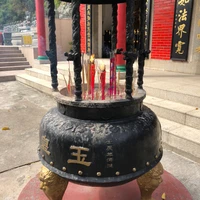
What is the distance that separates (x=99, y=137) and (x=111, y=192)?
1063 millimetres

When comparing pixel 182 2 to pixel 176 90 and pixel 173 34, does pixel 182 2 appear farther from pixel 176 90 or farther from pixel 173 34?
pixel 176 90

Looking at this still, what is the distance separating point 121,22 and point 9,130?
376 cm

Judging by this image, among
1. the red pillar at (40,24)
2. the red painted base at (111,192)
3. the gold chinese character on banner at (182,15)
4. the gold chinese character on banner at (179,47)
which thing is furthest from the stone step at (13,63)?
the red painted base at (111,192)

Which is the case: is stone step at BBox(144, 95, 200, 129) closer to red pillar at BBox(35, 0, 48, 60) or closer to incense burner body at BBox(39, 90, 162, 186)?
incense burner body at BBox(39, 90, 162, 186)

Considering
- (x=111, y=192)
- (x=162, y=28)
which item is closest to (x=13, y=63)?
(x=162, y=28)

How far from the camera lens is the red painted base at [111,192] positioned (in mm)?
2221

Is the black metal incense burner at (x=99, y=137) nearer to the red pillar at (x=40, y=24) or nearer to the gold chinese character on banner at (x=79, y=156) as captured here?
the gold chinese character on banner at (x=79, y=156)

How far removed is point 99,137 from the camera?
1.52 m

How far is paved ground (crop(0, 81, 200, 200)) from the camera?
98.7 inches

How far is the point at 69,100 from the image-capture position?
1.64 meters

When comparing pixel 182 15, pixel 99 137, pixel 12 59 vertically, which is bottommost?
pixel 12 59

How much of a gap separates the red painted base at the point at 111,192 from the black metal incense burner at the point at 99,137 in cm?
71

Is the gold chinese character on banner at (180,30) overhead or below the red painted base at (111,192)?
overhead

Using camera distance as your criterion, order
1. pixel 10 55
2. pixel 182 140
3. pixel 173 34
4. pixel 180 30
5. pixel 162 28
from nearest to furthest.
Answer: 1. pixel 182 140
2. pixel 180 30
3. pixel 173 34
4. pixel 162 28
5. pixel 10 55
